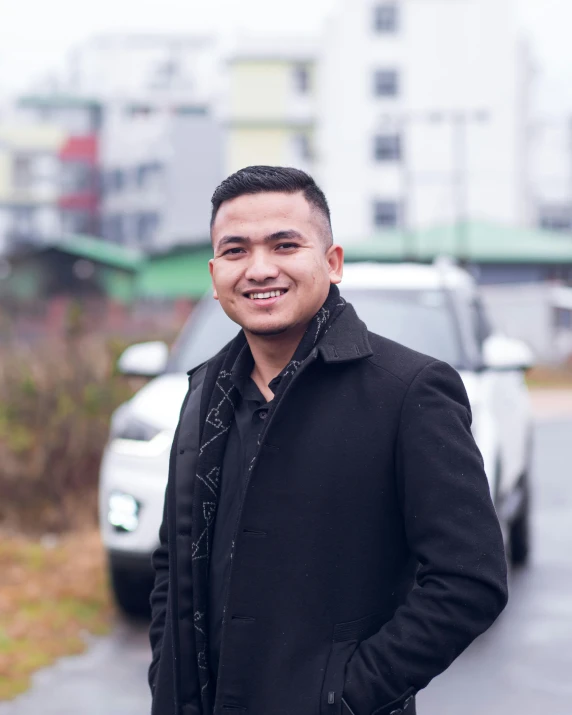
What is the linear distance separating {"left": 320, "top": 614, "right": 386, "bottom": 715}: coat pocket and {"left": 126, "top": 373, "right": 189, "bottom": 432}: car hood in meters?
3.79

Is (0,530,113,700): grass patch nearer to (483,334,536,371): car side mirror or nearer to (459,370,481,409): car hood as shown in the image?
(459,370,481,409): car hood

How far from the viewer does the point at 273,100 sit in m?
64.4

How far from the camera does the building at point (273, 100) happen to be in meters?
63.8

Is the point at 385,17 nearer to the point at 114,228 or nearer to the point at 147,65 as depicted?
the point at 114,228

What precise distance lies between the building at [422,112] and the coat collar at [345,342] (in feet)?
184

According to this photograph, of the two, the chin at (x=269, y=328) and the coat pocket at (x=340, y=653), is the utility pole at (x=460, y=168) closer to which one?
the chin at (x=269, y=328)

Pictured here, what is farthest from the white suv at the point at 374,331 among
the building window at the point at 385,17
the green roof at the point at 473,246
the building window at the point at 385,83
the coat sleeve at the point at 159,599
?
the building window at the point at 385,17

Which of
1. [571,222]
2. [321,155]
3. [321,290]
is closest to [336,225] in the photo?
[321,155]

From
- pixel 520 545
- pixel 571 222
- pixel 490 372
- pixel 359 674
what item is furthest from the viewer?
pixel 571 222

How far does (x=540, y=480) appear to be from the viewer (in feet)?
43.1

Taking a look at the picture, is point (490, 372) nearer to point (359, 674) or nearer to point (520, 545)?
point (520, 545)

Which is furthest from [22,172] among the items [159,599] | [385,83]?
[159,599]

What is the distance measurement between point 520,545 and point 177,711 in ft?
20.5

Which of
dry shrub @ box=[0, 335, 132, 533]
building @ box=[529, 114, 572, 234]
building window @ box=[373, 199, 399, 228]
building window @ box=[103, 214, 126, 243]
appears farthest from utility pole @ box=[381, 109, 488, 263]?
dry shrub @ box=[0, 335, 132, 533]
